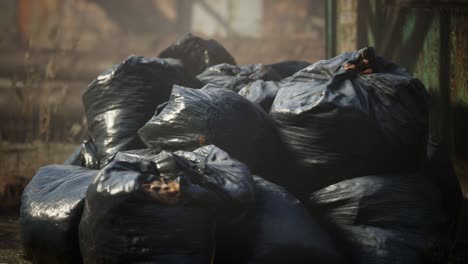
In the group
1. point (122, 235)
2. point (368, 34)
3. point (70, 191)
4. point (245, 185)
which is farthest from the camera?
point (368, 34)

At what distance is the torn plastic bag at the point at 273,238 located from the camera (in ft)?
6.68

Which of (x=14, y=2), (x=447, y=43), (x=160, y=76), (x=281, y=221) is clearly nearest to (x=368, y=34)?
(x=447, y=43)

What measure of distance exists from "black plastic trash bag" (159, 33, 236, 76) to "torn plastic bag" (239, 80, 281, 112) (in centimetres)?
66

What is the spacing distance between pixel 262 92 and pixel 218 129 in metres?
0.48

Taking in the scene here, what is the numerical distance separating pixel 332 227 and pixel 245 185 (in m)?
0.54

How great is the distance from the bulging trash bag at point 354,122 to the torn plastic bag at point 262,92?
0.27 metres

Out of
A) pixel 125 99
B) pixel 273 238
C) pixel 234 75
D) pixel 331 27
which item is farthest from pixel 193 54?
pixel 273 238

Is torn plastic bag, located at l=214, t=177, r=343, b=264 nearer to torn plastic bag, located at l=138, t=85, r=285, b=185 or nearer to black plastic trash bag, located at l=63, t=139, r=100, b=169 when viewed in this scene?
torn plastic bag, located at l=138, t=85, r=285, b=185

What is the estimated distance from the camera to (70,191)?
90.7 inches

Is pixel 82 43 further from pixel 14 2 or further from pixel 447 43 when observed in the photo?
pixel 447 43

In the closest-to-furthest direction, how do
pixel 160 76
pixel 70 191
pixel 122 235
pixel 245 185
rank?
pixel 122 235 < pixel 245 185 < pixel 70 191 < pixel 160 76

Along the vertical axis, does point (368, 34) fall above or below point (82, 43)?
above

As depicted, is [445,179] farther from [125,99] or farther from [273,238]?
[125,99]

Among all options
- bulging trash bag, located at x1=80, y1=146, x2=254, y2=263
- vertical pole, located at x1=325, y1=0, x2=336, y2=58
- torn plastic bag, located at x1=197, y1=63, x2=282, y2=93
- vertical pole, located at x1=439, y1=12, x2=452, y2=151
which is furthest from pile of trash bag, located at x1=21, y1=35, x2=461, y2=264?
vertical pole, located at x1=325, y1=0, x2=336, y2=58
